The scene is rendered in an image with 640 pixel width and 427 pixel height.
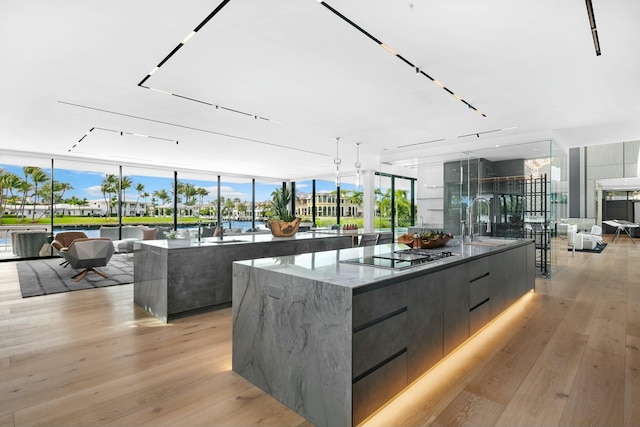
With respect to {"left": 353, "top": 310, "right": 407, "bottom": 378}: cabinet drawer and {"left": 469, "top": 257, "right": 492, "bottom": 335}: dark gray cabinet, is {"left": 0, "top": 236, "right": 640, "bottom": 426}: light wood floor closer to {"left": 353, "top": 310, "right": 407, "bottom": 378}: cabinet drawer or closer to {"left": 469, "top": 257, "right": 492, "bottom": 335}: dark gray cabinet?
{"left": 469, "top": 257, "right": 492, "bottom": 335}: dark gray cabinet

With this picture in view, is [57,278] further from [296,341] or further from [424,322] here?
[424,322]

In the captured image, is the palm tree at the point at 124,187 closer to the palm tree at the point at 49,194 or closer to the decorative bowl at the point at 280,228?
the palm tree at the point at 49,194

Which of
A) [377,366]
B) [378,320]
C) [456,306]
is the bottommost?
[377,366]

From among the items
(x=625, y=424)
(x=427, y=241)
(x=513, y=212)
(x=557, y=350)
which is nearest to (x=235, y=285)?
(x=427, y=241)

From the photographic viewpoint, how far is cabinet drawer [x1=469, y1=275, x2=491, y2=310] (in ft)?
8.79

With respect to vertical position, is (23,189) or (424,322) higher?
(23,189)

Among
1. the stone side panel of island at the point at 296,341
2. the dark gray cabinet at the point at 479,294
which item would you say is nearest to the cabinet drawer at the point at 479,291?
the dark gray cabinet at the point at 479,294

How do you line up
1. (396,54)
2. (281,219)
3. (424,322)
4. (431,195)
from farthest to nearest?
(431,195), (281,219), (396,54), (424,322)

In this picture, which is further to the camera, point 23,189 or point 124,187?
point 124,187

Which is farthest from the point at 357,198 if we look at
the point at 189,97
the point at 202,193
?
the point at 189,97

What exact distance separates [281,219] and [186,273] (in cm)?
164

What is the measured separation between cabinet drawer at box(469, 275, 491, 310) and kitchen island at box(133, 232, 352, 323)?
95.4 inches

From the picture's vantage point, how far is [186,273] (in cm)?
356

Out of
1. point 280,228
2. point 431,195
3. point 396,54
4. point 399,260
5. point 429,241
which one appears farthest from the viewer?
point 431,195
